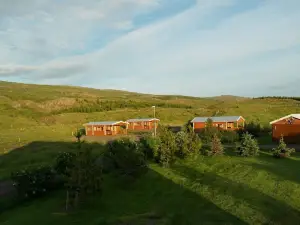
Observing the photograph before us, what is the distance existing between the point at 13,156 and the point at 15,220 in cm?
2298

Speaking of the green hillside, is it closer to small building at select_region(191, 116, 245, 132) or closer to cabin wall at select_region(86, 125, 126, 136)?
cabin wall at select_region(86, 125, 126, 136)

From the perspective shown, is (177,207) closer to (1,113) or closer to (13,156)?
(13,156)

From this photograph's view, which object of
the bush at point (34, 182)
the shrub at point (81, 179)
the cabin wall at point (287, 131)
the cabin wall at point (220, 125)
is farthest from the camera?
the cabin wall at point (220, 125)

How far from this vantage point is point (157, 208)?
20.8 metres

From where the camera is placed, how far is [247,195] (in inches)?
866

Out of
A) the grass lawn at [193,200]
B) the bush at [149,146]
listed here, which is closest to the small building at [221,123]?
the bush at [149,146]

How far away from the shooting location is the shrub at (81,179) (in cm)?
2153

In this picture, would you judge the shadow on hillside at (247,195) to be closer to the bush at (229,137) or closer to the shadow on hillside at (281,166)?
the shadow on hillside at (281,166)

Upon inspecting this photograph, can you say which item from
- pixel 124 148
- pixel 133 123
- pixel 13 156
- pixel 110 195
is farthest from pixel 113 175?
pixel 133 123

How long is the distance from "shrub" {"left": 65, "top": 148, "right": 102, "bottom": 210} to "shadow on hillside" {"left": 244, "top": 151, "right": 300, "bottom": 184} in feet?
44.6

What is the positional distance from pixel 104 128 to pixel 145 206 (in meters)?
51.4

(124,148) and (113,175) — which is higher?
(124,148)

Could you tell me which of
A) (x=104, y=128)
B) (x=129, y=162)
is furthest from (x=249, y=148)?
(x=104, y=128)

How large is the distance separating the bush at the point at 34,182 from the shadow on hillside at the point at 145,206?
96 centimetres
